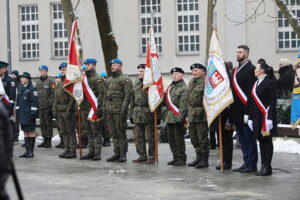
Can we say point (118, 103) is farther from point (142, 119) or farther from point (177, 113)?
point (177, 113)

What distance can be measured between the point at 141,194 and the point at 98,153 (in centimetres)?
481

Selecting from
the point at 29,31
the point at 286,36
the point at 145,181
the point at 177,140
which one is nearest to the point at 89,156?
the point at 177,140

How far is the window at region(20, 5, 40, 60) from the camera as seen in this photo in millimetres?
35906

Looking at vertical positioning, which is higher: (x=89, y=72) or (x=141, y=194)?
(x=89, y=72)

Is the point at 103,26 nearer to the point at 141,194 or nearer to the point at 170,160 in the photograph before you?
the point at 170,160

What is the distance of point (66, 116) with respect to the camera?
15508 millimetres

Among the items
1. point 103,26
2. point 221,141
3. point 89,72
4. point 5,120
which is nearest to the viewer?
point 5,120

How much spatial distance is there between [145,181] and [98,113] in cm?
365

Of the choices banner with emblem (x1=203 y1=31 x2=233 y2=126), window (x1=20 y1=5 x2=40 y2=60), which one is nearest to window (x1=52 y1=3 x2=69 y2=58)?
window (x1=20 y1=5 x2=40 y2=60)

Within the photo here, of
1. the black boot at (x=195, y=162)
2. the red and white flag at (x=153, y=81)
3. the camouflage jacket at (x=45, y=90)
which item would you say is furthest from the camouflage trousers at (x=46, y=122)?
the black boot at (x=195, y=162)

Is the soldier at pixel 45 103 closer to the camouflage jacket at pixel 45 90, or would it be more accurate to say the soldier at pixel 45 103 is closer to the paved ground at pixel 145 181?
the camouflage jacket at pixel 45 90

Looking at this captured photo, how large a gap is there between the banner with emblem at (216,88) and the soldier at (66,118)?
3.76 meters

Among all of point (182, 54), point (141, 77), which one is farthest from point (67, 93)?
point (182, 54)

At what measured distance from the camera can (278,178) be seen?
1166 cm
